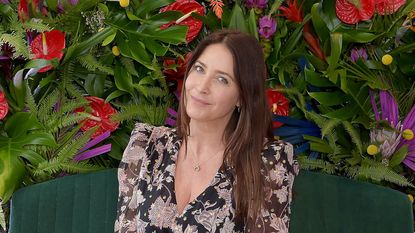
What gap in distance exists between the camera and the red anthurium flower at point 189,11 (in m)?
1.72

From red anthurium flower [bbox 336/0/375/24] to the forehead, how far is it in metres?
0.62

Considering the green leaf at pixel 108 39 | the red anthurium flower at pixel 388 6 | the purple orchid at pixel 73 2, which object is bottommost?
the green leaf at pixel 108 39

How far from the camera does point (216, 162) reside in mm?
1352

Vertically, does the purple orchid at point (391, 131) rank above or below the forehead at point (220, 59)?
below

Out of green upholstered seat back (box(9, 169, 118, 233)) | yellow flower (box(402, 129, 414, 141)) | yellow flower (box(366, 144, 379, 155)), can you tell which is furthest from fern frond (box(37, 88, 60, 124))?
yellow flower (box(402, 129, 414, 141))

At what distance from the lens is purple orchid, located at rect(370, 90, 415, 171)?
5.43 feet

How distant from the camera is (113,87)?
5.77 ft

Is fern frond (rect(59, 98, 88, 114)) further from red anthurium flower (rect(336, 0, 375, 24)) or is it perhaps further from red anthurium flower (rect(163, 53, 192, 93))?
red anthurium flower (rect(336, 0, 375, 24))

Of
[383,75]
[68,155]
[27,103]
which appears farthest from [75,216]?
[383,75]

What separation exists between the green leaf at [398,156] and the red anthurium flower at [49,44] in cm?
116

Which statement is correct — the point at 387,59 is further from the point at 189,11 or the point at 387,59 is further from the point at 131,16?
the point at 131,16

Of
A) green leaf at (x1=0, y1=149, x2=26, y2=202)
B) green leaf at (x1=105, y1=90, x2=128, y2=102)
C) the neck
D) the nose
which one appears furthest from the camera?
green leaf at (x1=105, y1=90, x2=128, y2=102)

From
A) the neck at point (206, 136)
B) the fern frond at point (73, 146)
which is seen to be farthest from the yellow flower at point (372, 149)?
the fern frond at point (73, 146)

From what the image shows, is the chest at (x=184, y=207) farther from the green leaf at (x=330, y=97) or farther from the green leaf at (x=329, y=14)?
the green leaf at (x=329, y=14)
